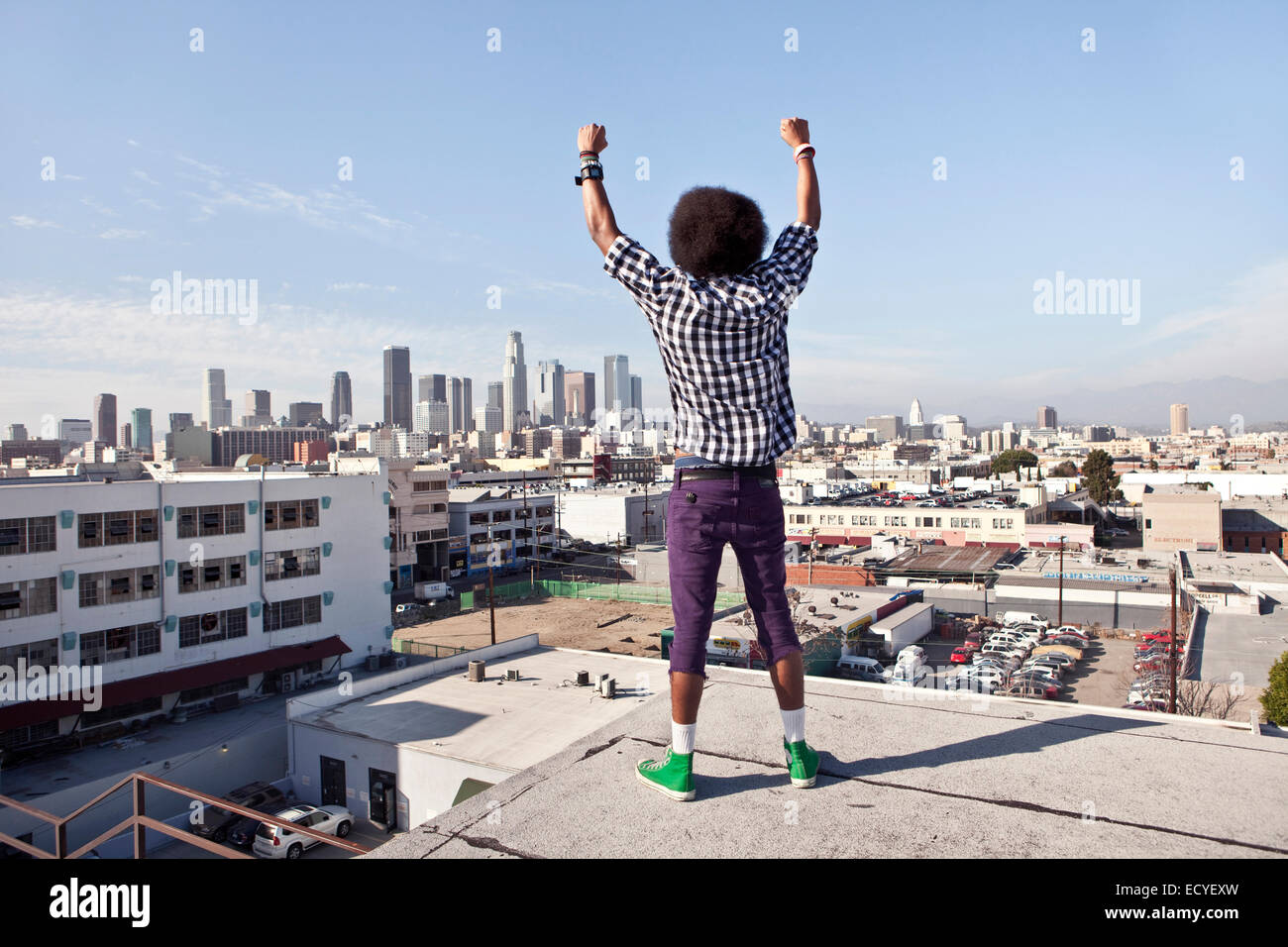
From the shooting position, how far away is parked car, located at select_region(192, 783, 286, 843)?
50.1 feet

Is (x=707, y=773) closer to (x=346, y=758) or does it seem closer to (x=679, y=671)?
(x=679, y=671)

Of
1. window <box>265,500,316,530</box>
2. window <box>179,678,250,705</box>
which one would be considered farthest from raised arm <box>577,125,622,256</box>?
window <box>265,500,316,530</box>

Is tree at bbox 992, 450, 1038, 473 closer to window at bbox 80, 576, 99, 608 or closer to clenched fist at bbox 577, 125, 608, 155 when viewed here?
window at bbox 80, 576, 99, 608

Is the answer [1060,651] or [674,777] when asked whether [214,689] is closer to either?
[674,777]

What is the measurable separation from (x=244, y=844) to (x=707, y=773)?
1494 centimetres

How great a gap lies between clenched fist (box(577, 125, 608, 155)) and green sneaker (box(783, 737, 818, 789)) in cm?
267

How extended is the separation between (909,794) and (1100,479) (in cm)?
8101

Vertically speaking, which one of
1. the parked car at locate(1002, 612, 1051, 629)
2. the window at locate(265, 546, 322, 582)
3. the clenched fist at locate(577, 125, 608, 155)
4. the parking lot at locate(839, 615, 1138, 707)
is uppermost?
the clenched fist at locate(577, 125, 608, 155)

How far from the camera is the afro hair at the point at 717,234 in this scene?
322 cm

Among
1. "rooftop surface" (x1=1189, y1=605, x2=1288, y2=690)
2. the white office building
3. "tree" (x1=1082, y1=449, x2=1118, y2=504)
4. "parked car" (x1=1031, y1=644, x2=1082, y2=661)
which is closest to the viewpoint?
the white office building

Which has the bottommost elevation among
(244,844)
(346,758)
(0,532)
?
(244,844)

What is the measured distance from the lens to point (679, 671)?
10.4ft

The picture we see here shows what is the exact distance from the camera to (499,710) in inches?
621
